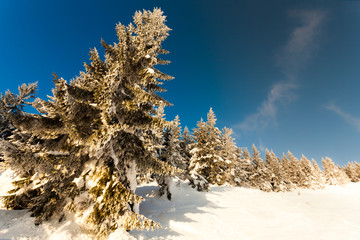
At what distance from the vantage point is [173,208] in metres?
12.1

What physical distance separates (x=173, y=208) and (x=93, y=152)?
7710 mm

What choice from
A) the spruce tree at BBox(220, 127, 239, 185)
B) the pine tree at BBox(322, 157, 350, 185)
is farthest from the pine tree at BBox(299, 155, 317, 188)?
the spruce tree at BBox(220, 127, 239, 185)

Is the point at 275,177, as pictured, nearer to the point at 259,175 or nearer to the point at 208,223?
the point at 259,175

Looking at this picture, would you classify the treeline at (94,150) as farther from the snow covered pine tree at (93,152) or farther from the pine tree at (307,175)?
the pine tree at (307,175)

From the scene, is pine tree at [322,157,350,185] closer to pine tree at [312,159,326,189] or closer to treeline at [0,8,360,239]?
pine tree at [312,159,326,189]

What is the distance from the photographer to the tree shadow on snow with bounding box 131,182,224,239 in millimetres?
8070

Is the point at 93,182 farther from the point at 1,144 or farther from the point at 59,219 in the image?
the point at 1,144

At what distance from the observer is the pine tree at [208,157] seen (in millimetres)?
24359

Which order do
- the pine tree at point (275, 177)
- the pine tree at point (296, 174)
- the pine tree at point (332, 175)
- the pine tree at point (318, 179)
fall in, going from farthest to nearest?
the pine tree at point (332, 175)
the pine tree at point (318, 179)
the pine tree at point (296, 174)
the pine tree at point (275, 177)

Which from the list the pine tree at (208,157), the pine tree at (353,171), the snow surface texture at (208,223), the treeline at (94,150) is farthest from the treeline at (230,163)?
the pine tree at (353,171)

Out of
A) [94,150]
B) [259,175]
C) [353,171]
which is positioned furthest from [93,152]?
[353,171]

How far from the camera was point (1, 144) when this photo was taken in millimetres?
5965

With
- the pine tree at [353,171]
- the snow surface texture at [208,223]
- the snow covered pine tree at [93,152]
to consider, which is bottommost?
the snow surface texture at [208,223]

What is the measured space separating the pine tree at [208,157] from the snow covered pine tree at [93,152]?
17.6 meters
